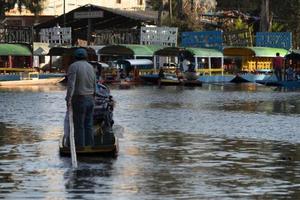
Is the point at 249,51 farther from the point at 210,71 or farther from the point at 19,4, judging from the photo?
the point at 19,4

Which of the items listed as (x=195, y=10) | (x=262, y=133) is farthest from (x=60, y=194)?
(x=195, y=10)

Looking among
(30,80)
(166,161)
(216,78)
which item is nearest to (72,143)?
(166,161)

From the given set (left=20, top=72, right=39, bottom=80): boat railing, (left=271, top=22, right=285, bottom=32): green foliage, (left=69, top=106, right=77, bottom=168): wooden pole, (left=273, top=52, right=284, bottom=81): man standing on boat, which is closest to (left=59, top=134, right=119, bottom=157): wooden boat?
(left=69, top=106, right=77, bottom=168): wooden pole

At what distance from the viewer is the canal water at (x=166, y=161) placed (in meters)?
9.91

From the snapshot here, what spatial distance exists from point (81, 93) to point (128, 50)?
153 ft

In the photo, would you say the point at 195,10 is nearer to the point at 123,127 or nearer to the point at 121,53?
the point at 121,53

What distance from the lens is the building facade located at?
93375 mm

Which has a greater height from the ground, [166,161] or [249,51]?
[249,51]

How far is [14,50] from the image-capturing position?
5984 cm

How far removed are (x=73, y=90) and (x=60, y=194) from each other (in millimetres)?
3160

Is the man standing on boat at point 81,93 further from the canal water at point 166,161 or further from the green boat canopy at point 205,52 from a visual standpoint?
the green boat canopy at point 205,52

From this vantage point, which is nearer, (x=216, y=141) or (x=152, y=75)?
(x=216, y=141)

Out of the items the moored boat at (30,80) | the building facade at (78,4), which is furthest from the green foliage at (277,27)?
the moored boat at (30,80)

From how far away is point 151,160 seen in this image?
12.9 metres
